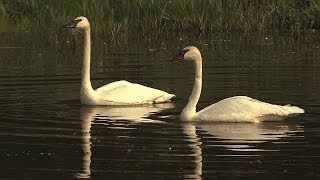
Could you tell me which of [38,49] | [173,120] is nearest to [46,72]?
[38,49]

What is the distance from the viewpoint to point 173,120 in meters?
15.2

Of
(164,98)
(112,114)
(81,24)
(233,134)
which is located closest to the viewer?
(233,134)

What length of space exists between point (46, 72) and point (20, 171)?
9979mm

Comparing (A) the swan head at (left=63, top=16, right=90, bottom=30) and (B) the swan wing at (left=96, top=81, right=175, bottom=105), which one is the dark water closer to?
(B) the swan wing at (left=96, top=81, right=175, bottom=105)

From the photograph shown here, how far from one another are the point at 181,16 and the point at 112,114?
12836 mm

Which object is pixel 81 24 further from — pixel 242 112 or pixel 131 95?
pixel 242 112

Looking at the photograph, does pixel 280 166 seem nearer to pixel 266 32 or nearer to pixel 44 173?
pixel 44 173

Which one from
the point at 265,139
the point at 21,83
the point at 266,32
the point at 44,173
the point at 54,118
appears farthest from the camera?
the point at 266,32

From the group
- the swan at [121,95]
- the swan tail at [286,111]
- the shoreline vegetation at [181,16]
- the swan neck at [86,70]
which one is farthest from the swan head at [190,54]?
the shoreline vegetation at [181,16]

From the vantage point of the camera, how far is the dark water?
448 inches

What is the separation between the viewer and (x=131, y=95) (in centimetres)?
1745

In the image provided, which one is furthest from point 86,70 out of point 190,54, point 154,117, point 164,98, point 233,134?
point 233,134

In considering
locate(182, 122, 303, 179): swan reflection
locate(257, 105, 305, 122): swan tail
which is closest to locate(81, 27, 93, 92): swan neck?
locate(182, 122, 303, 179): swan reflection

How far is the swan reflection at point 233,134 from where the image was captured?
12.5 metres
